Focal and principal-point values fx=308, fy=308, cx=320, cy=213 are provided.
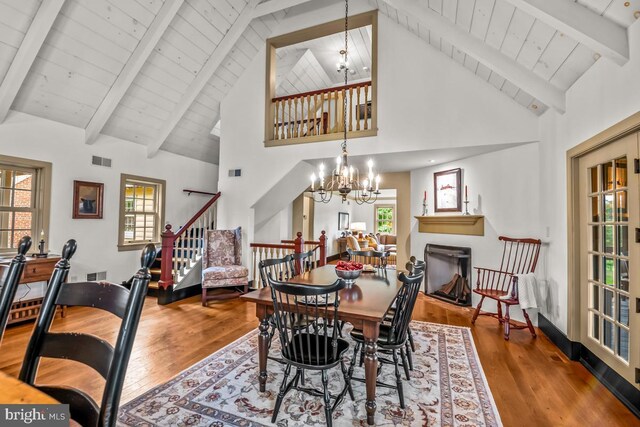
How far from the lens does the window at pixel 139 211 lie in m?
5.07

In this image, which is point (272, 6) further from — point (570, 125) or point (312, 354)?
point (312, 354)

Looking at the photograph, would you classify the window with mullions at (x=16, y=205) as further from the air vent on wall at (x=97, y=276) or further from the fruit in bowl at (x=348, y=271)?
the fruit in bowl at (x=348, y=271)

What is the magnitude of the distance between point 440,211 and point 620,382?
10.3ft

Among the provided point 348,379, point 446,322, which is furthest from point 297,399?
point 446,322

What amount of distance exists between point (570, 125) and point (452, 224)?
2.17 meters

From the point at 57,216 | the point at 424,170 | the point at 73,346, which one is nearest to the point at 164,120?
the point at 57,216

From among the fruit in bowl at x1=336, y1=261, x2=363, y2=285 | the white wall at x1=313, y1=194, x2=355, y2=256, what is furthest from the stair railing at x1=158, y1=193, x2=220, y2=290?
the white wall at x1=313, y1=194, x2=355, y2=256

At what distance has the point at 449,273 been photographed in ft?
16.4

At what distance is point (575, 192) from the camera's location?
2.89 metres

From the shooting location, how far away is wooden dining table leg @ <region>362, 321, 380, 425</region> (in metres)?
1.88

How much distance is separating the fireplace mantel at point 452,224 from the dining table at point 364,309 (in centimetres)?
209

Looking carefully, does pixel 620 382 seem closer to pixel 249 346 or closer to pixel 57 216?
pixel 249 346

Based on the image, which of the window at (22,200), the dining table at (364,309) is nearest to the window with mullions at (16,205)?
the window at (22,200)

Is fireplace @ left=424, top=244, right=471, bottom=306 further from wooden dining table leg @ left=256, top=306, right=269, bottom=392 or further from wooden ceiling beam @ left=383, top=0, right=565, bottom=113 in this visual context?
wooden dining table leg @ left=256, top=306, right=269, bottom=392
